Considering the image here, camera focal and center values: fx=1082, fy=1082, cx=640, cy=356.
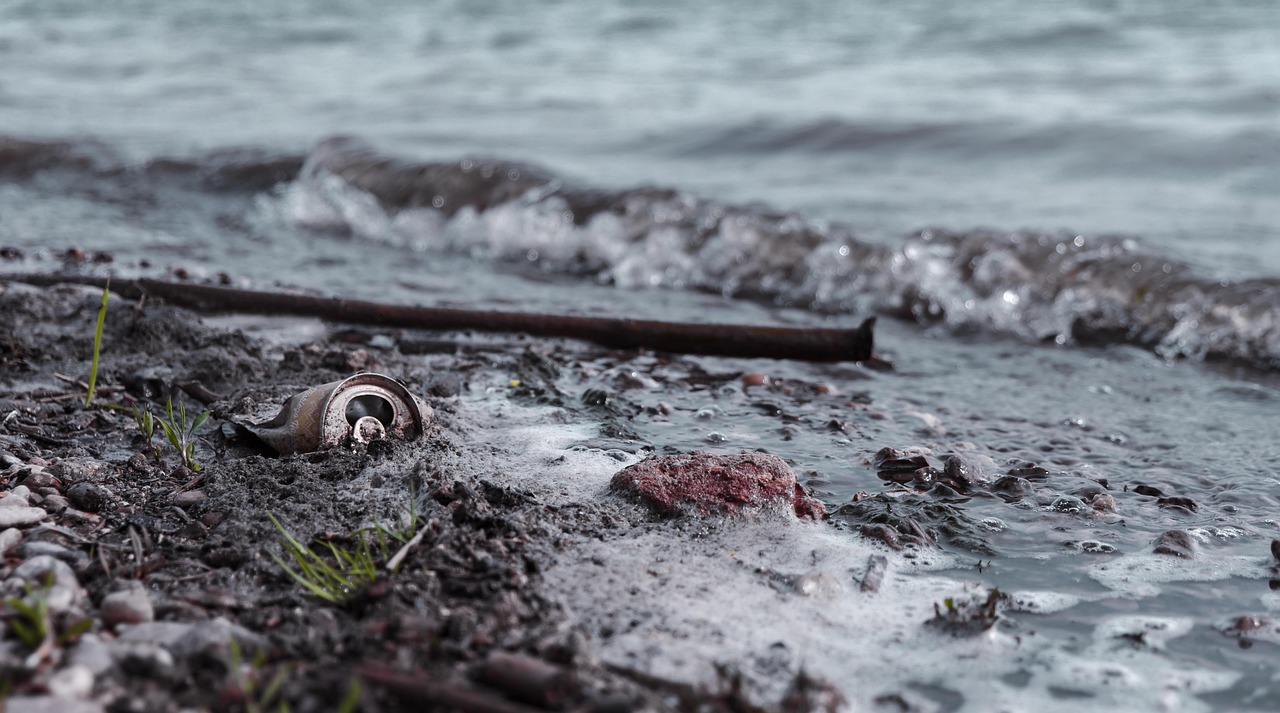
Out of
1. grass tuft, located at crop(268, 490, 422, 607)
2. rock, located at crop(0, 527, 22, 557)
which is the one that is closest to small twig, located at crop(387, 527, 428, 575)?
grass tuft, located at crop(268, 490, 422, 607)

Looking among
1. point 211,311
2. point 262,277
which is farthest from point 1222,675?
point 262,277

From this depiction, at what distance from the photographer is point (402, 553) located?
2.45 metres

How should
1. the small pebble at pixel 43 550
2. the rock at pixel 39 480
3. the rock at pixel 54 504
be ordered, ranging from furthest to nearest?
1. the rock at pixel 39 480
2. the rock at pixel 54 504
3. the small pebble at pixel 43 550

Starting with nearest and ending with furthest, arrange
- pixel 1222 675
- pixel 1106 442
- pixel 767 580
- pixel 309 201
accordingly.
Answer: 1. pixel 1222 675
2. pixel 767 580
3. pixel 1106 442
4. pixel 309 201

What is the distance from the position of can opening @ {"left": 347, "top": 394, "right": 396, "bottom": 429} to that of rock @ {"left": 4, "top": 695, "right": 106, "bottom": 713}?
138 cm

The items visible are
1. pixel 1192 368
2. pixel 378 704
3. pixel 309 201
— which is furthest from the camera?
pixel 309 201

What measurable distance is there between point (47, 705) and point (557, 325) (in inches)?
110

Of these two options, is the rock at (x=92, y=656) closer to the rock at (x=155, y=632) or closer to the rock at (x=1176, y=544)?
the rock at (x=155, y=632)

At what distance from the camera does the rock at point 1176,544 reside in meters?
2.95

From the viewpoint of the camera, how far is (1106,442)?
155 inches

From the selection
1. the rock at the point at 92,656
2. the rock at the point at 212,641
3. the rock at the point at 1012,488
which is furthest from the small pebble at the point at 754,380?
the rock at the point at 92,656

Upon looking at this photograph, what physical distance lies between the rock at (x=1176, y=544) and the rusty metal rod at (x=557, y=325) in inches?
57.3

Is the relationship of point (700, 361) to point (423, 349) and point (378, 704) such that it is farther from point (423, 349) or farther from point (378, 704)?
point (378, 704)

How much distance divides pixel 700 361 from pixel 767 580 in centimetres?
204
